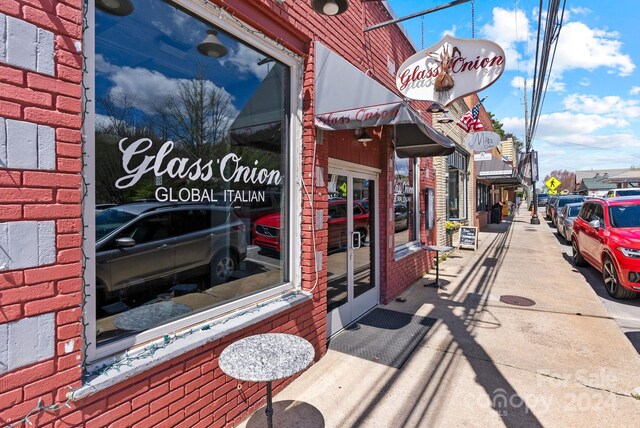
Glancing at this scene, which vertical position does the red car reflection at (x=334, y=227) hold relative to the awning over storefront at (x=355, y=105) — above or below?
below

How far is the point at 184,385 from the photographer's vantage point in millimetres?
2424

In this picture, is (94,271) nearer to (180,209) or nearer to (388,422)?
(180,209)

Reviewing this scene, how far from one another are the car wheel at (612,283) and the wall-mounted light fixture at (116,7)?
811 centimetres

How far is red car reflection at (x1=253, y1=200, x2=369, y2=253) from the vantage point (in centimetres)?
350

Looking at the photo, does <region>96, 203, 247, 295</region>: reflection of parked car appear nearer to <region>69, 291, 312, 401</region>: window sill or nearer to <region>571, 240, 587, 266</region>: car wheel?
<region>69, 291, 312, 401</region>: window sill

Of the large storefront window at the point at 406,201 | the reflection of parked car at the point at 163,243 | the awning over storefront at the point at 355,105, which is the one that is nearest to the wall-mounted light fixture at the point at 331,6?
the awning over storefront at the point at 355,105

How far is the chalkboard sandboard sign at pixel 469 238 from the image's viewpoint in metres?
11.7

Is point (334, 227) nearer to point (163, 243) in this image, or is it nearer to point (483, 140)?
point (163, 243)

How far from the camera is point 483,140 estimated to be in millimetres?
9906

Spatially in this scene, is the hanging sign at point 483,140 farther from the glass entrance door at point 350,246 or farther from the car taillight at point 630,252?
the glass entrance door at point 350,246

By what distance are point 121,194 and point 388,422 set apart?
9.02 feet

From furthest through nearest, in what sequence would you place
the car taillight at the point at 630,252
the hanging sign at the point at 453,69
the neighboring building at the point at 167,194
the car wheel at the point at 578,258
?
1. the car wheel at the point at 578,258
2. the car taillight at the point at 630,252
3. the hanging sign at the point at 453,69
4. the neighboring building at the point at 167,194

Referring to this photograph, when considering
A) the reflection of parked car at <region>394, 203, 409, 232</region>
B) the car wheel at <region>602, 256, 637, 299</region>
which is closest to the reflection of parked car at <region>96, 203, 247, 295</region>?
the reflection of parked car at <region>394, 203, 409, 232</region>

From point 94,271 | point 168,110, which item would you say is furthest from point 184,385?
point 168,110
